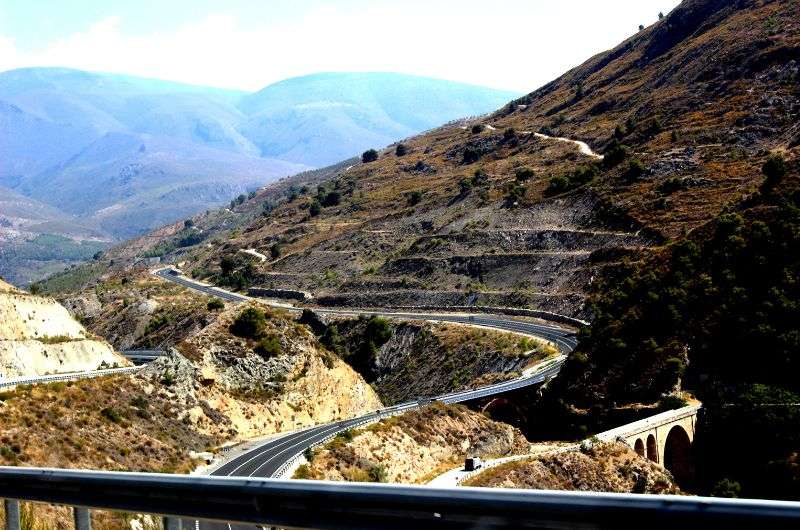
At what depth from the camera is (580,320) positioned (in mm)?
68625

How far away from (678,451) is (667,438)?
4.81 feet

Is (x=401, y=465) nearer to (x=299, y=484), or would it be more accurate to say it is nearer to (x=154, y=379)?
(x=154, y=379)

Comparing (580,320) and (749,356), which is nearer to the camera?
(749,356)

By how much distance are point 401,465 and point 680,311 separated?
2378 centimetres

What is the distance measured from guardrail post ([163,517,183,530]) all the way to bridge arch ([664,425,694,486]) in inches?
1656

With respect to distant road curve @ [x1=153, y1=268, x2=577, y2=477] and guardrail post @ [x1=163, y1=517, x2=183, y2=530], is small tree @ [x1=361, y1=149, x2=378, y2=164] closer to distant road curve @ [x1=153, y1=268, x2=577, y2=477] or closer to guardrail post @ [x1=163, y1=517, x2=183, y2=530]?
distant road curve @ [x1=153, y1=268, x2=577, y2=477]

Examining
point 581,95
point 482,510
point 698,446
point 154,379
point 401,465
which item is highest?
point 581,95

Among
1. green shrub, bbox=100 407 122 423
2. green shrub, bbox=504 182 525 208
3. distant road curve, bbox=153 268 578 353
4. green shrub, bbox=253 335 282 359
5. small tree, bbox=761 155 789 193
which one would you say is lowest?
distant road curve, bbox=153 268 578 353

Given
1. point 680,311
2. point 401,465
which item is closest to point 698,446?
point 680,311

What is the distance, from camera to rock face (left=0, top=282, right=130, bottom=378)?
44.2 metres

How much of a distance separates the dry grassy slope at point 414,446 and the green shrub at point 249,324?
12.6 meters

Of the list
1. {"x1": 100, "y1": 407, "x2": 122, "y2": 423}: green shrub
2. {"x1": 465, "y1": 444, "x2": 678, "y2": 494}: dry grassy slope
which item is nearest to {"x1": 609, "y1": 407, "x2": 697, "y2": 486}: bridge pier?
{"x1": 465, "y1": 444, "x2": 678, "y2": 494}: dry grassy slope

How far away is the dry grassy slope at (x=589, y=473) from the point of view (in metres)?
33.9

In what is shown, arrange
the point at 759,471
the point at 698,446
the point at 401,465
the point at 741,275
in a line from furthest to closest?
the point at 741,275
the point at 698,446
the point at 759,471
the point at 401,465
